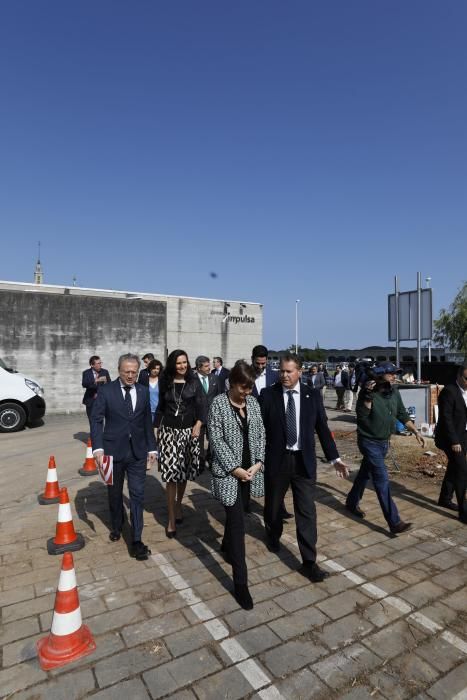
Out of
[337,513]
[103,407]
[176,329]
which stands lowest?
[337,513]

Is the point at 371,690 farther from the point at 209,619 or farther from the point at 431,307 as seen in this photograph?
the point at 431,307

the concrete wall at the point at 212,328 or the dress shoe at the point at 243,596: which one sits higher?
the concrete wall at the point at 212,328

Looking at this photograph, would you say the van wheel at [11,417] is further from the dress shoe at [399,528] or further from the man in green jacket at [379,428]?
the dress shoe at [399,528]

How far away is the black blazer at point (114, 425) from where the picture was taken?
4191 millimetres

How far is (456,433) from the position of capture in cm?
517

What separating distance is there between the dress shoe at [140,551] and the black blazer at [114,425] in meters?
0.81

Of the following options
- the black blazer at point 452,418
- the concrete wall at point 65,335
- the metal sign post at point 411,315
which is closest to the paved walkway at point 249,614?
the black blazer at point 452,418

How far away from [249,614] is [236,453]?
1153 millimetres

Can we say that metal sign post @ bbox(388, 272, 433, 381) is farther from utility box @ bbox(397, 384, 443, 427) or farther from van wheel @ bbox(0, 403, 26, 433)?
van wheel @ bbox(0, 403, 26, 433)

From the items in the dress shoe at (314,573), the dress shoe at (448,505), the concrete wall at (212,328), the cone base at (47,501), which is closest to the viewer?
the dress shoe at (314,573)

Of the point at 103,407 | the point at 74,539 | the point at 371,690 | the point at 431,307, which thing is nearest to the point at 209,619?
the point at 371,690

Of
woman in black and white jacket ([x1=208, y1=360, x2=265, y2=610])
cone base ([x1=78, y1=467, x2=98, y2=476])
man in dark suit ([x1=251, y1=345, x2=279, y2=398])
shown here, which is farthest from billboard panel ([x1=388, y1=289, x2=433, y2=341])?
woman in black and white jacket ([x1=208, y1=360, x2=265, y2=610])

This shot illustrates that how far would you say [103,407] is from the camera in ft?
13.9

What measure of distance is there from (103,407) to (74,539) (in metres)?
1.29
